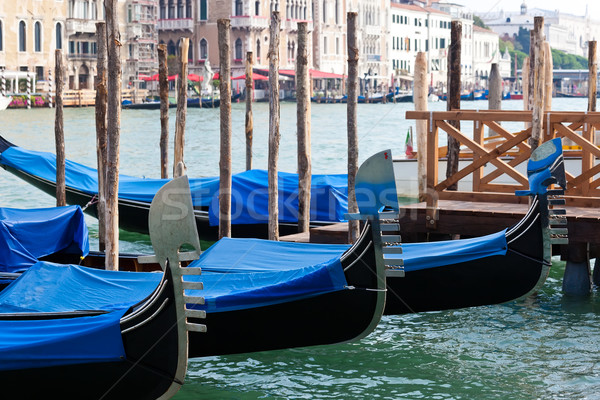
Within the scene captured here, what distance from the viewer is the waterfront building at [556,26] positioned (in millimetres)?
77812

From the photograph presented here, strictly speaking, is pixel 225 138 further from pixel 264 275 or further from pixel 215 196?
pixel 264 275

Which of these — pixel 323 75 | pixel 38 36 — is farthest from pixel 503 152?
pixel 323 75

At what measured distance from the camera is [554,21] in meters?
81.0

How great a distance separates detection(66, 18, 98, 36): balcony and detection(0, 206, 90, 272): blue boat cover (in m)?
26.8

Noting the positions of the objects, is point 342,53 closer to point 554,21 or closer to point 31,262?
point 31,262

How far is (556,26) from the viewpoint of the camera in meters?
78.0

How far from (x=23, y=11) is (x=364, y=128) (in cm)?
1257

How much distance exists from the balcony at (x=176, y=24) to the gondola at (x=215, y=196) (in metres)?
29.1

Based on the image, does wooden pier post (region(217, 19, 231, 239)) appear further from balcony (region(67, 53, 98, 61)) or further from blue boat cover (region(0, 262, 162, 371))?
balcony (region(67, 53, 98, 61))

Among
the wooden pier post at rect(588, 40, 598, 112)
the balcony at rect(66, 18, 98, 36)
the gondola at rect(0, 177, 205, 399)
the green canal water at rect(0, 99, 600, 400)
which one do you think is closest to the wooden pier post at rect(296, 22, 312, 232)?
the green canal water at rect(0, 99, 600, 400)

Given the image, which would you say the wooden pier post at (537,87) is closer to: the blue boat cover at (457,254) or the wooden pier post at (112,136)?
the blue boat cover at (457,254)

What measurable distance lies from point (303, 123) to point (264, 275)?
2198 mm

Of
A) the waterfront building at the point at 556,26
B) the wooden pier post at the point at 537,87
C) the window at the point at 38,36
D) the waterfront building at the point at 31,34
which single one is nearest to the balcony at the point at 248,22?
the waterfront building at the point at 31,34

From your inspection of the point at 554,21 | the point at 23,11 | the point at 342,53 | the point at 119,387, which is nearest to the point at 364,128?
the point at 23,11
